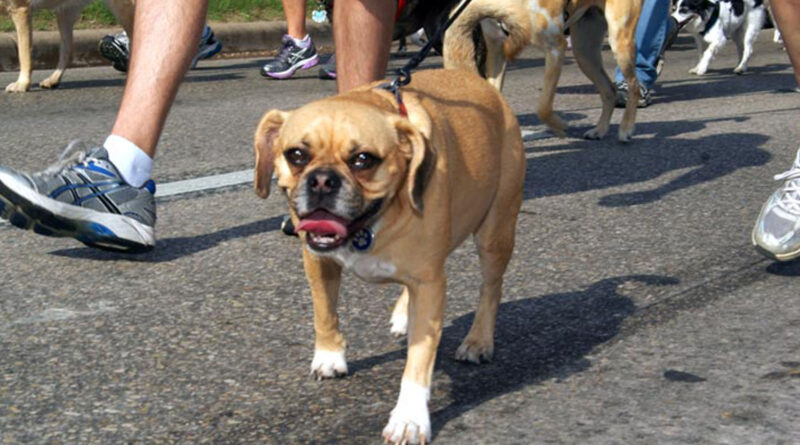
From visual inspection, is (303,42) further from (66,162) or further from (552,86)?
(66,162)

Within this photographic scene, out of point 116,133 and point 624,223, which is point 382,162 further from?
point 624,223

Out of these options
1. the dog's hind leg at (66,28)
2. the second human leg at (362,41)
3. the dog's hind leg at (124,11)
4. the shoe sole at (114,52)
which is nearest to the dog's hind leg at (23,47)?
the dog's hind leg at (66,28)

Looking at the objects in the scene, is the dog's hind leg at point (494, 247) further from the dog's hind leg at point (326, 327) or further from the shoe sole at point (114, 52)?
the shoe sole at point (114, 52)

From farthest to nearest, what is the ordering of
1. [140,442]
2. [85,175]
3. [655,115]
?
[655,115], [85,175], [140,442]

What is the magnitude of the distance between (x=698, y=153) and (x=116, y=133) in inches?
125

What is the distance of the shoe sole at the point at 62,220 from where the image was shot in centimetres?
355

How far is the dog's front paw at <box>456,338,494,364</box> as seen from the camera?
114 inches

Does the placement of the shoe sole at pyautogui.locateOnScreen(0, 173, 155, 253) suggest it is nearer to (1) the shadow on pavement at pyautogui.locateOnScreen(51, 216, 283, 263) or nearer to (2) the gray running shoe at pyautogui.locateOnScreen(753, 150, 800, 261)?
(1) the shadow on pavement at pyautogui.locateOnScreen(51, 216, 283, 263)

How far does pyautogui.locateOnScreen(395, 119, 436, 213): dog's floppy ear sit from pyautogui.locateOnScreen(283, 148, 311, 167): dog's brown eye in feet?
0.66

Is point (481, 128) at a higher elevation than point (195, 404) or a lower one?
higher

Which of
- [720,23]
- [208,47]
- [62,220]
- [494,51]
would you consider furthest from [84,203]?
[720,23]

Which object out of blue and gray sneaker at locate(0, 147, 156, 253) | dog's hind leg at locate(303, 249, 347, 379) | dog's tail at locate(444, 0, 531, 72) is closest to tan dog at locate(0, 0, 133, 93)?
dog's tail at locate(444, 0, 531, 72)

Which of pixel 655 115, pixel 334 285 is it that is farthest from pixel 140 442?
pixel 655 115

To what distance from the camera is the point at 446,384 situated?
2764mm
